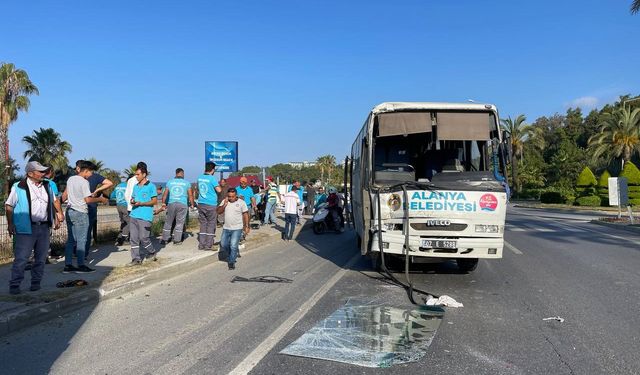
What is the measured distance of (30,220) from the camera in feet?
22.7

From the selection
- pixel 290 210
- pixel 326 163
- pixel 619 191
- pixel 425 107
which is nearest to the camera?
pixel 425 107

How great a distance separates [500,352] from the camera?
4.92 meters

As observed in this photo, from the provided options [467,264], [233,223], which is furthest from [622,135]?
[233,223]

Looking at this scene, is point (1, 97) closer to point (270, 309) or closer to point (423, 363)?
point (270, 309)

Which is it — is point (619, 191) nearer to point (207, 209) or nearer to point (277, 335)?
point (207, 209)

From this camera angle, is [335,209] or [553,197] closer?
[335,209]

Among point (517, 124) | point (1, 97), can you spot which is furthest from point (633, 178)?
point (1, 97)

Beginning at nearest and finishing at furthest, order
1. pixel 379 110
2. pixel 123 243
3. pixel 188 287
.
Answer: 1. pixel 188 287
2. pixel 379 110
3. pixel 123 243

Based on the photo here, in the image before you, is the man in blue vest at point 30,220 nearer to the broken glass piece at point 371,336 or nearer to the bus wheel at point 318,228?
the broken glass piece at point 371,336

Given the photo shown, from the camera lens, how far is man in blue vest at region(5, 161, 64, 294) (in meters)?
6.78

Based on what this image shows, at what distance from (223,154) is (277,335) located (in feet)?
59.9

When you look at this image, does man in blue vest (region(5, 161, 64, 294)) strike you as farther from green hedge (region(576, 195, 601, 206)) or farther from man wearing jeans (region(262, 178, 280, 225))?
green hedge (region(576, 195, 601, 206))

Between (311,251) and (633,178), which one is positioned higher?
(633,178)

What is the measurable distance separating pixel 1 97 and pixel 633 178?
4574 centimetres
